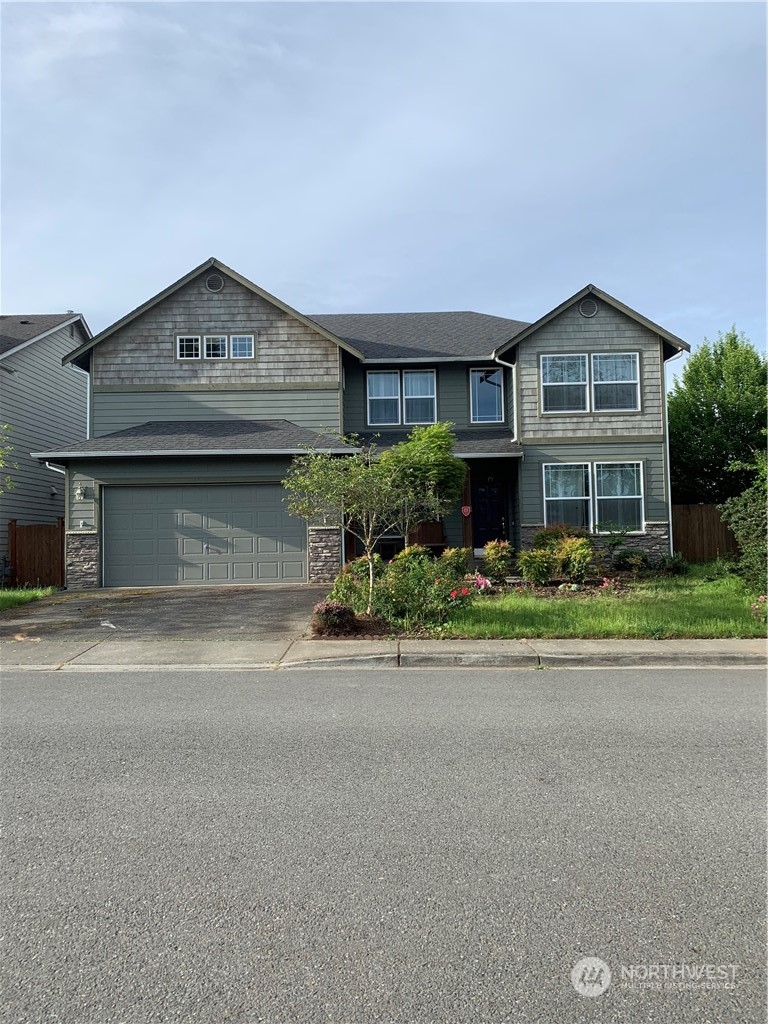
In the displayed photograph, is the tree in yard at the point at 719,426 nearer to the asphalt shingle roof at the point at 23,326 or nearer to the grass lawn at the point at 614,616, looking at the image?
the grass lawn at the point at 614,616

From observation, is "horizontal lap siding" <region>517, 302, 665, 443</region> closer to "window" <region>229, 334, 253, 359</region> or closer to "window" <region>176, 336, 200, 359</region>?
"window" <region>229, 334, 253, 359</region>

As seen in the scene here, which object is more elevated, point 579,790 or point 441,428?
point 441,428

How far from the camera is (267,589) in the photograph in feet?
53.7

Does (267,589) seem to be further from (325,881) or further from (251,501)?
(325,881)

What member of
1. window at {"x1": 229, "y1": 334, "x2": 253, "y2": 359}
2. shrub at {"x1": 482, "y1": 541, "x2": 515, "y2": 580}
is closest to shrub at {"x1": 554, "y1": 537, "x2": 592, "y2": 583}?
shrub at {"x1": 482, "y1": 541, "x2": 515, "y2": 580}

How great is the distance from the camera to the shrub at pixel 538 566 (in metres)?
15.3

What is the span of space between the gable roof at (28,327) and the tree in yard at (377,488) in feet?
38.5

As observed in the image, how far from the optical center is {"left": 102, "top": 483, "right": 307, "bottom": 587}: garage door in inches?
683

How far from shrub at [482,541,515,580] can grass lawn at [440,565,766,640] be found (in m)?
1.14

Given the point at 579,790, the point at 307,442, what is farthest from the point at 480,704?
the point at 307,442

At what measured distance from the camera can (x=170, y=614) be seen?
42.9 ft

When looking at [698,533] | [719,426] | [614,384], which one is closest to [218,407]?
[614,384]

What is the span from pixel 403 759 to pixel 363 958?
7.93 ft

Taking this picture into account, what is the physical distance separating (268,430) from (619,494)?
9153mm
